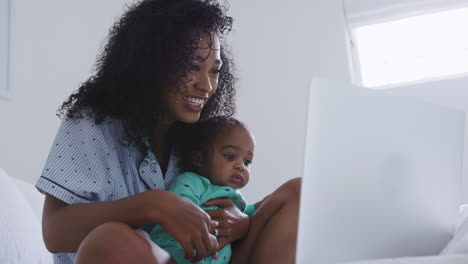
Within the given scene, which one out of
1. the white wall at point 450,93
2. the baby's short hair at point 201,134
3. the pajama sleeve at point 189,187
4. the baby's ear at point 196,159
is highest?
the white wall at point 450,93

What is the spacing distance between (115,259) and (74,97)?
0.56 m

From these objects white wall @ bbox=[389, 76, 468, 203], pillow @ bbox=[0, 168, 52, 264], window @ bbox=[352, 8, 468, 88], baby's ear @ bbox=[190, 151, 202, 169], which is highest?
window @ bbox=[352, 8, 468, 88]

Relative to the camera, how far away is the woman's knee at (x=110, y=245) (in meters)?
0.88

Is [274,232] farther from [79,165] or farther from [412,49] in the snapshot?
A: [412,49]

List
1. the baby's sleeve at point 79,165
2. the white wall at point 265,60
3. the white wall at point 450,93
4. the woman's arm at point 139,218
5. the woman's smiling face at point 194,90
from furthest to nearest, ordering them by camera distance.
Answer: the white wall at point 450,93, the white wall at point 265,60, the woman's smiling face at point 194,90, the baby's sleeve at point 79,165, the woman's arm at point 139,218

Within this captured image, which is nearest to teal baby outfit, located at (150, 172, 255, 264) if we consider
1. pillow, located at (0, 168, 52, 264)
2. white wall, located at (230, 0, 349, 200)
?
pillow, located at (0, 168, 52, 264)

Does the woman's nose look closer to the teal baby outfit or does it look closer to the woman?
the woman

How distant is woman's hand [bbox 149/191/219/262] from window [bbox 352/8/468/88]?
211 centimetres

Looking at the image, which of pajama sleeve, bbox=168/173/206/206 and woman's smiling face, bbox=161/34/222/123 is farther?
woman's smiling face, bbox=161/34/222/123

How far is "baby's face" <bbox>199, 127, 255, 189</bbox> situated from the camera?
1.40 metres

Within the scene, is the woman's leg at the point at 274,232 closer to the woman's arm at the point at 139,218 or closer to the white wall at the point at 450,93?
the woman's arm at the point at 139,218

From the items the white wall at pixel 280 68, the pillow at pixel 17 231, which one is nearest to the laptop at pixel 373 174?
the pillow at pixel 17 231

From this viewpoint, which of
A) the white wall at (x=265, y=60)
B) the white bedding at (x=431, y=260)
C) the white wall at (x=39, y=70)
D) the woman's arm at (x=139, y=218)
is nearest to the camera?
the white bedding at (x=431, y=260)

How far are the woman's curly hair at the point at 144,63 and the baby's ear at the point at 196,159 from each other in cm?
13
